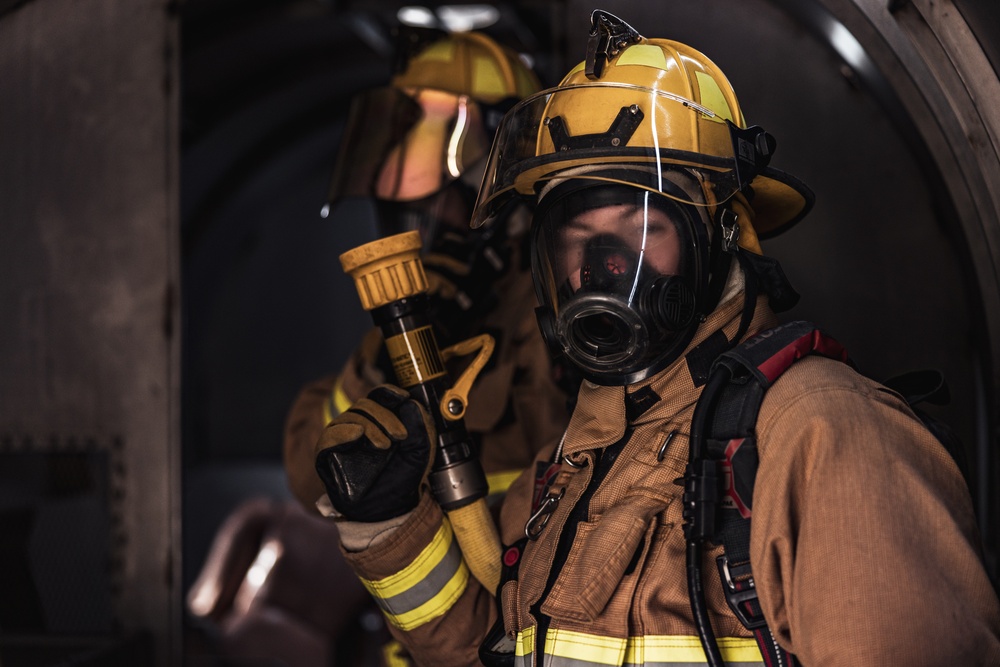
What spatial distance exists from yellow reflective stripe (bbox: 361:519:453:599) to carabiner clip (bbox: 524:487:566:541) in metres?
0.21

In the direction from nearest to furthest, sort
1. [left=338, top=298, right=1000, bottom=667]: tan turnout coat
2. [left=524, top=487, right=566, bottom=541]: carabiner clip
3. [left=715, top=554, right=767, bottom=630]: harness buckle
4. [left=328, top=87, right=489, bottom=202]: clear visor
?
1. [left=338, top=298, right=1000, bottom=667]: tan turnout coat
2. [left=715, top=554, right=767, bottom=630]: harness buckle
3. [left=524, top=487, right=566, bottom=541]: carabiner clip
4. [left=328, top=87, right=489, bottom=202]: clear visor

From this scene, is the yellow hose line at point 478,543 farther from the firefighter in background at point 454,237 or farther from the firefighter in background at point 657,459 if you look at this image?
the firefighter in background at point 454,237

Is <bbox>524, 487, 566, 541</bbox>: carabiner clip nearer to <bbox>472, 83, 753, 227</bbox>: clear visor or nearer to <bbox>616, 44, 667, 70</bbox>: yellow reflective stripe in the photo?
<bbox>472, 83, 753, 227</bbox>: clear visor

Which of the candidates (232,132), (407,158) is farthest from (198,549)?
(407,158)

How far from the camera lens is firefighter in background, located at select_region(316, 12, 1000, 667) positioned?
1.29 m

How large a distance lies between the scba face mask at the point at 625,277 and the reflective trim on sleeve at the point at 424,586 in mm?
508

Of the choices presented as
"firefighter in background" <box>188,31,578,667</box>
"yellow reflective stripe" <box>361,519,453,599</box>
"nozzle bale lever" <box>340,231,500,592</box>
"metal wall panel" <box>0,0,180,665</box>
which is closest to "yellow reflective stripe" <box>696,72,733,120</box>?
"nozzle bale lever" <box>340,231,500,592</box>

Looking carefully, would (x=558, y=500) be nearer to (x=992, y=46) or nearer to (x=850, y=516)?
(x=850, y=516)

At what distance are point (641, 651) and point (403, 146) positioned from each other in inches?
71.0

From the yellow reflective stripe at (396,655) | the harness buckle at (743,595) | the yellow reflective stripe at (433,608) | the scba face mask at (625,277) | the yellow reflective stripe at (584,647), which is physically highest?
the scba face mask at (625,277)

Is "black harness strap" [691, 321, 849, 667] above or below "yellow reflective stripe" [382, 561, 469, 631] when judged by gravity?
above

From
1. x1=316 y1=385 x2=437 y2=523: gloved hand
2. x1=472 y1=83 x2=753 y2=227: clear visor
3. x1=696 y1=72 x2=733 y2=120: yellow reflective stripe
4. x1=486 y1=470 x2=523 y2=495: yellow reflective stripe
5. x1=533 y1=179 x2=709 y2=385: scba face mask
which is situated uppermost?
x1=696 y1=72 x2=733 y2=120: yellow reflective stripe

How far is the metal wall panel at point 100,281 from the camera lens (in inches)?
112

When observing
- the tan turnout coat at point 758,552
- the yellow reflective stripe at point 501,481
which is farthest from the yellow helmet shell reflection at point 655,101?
the yellow reflective stripe at point 501,481
